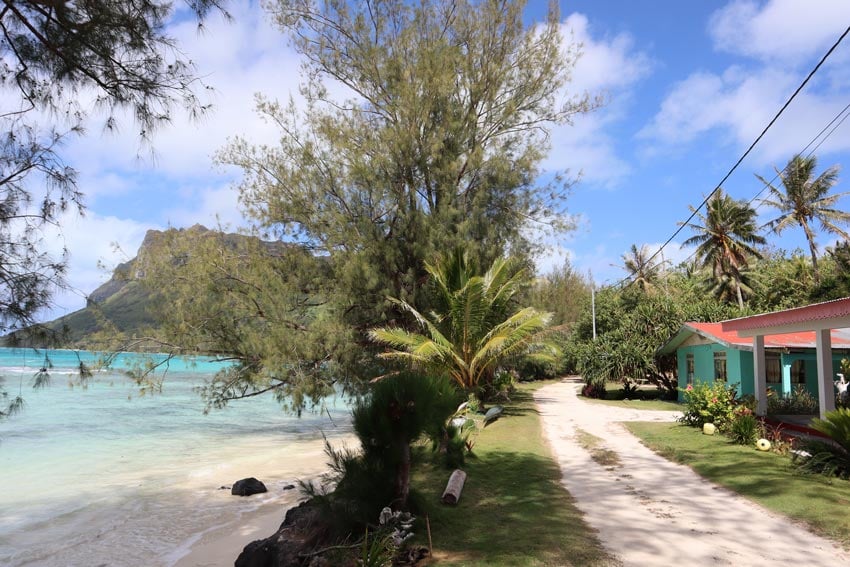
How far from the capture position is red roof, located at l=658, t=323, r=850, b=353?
48.3 feet

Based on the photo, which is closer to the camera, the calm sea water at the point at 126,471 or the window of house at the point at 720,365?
the calm sea water at the point at 126,471

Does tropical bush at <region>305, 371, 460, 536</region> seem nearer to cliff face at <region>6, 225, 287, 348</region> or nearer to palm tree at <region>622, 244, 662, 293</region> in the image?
cliff face at <region>6, 225, 287, 348</region>

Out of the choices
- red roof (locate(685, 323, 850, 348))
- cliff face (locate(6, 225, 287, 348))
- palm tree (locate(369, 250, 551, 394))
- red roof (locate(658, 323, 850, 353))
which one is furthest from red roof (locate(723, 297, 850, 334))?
cliff face (locate(6, 225, 287, 348))

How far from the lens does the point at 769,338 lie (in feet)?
52.4

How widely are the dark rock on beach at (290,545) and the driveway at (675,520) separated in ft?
9.05

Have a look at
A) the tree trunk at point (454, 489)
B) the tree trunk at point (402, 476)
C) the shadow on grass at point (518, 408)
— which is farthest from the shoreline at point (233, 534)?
the shadow on grass at point (518, 408)

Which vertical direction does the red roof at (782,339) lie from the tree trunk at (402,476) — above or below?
above

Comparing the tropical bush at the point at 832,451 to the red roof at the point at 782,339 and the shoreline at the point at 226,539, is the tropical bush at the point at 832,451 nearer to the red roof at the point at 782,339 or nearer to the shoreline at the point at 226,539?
the red roof at the point at 782,339

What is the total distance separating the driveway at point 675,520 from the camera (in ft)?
15.2

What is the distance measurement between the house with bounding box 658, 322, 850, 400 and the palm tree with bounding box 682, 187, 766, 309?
1548cm

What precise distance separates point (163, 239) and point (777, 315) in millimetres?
15404

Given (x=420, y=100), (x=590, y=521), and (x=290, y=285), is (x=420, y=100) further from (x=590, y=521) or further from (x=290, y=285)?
(x=590, y=521)

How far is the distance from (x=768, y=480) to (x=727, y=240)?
2828cm

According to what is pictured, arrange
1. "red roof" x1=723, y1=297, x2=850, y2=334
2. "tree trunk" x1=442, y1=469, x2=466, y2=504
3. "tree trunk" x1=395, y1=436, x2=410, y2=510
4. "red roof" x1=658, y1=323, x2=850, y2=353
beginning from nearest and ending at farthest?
1. "tree trunk" x1=395, y1=436, x2=410, y2=510
2. "tree trunk" x1=442, y1=469, x2=466, y2=504
3. "red roof" x1=723, y1=297, x2=850, y2=334
4. "red roof" x1=658, y1=323, x2=850, y2=353
